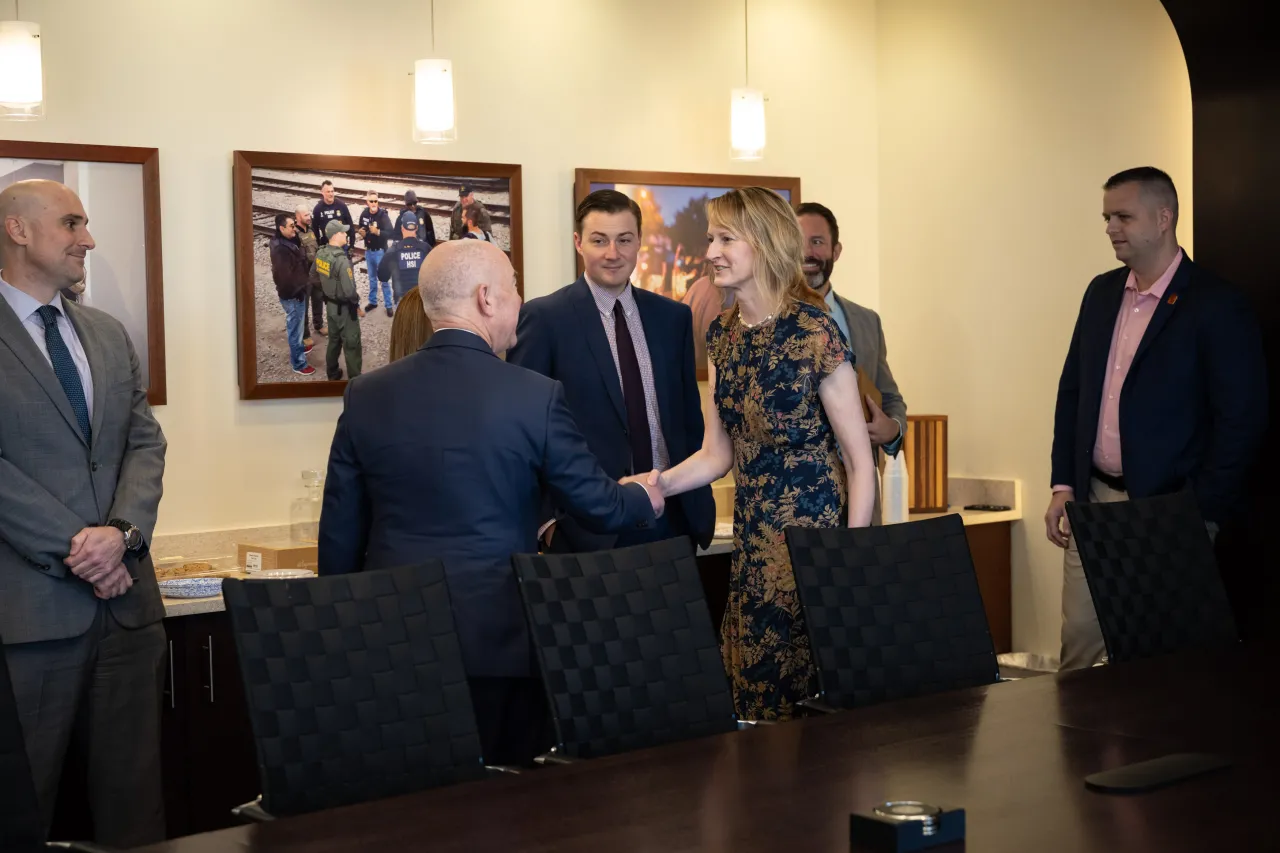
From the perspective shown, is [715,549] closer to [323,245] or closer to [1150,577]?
[323,245]

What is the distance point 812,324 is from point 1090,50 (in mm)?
2462

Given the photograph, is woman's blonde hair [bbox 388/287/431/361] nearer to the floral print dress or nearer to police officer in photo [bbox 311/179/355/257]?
the floral print dress

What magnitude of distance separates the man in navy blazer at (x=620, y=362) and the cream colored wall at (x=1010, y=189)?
1.82 m

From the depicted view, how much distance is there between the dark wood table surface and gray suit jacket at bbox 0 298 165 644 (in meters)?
1.61

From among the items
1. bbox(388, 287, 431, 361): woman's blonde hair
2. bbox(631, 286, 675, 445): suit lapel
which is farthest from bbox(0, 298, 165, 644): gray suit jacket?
bbox(631, 286, 675, 445): suit lapel

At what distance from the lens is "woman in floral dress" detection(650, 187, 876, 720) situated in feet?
10.8

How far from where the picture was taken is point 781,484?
11.0 feet

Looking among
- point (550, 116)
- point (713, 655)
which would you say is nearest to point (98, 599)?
point (713, 655)

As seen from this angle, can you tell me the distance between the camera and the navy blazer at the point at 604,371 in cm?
394

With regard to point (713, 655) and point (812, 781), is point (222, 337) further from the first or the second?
point (812, 781)

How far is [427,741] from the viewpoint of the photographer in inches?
90.4

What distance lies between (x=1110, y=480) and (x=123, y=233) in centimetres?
313

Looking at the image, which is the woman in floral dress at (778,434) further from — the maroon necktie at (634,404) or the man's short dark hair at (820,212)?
the man's short dark hair at (820,212)

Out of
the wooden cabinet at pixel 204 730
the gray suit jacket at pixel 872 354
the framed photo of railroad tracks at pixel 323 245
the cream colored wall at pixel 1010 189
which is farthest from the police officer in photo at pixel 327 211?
the cream colored wall at pixel 1010 189
